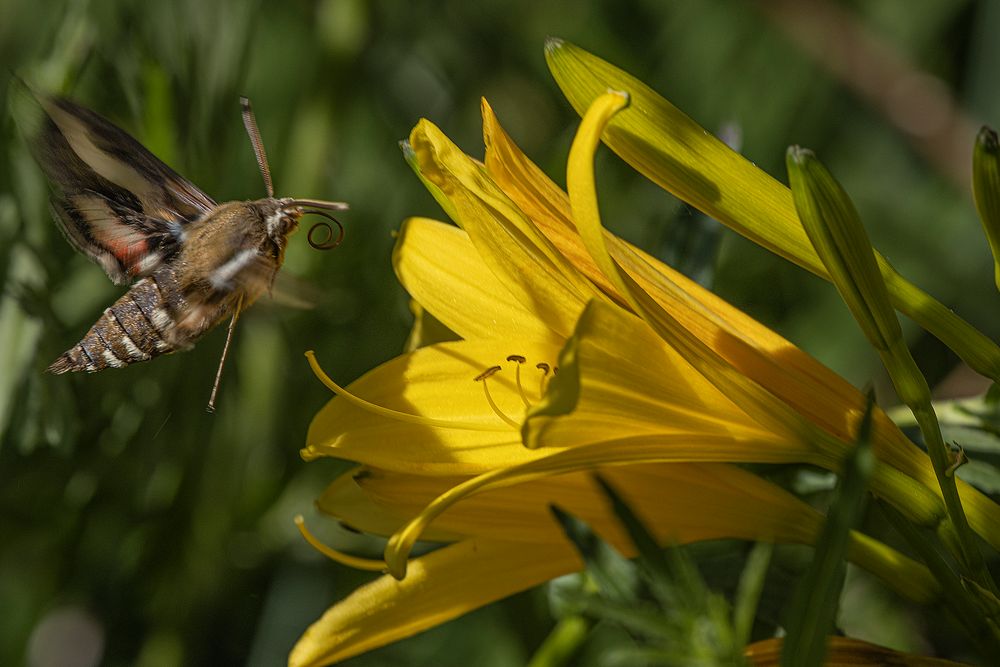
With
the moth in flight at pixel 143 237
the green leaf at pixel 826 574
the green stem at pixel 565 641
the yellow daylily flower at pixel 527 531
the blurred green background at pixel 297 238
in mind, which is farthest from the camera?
the blurred green background at pixel 297 238

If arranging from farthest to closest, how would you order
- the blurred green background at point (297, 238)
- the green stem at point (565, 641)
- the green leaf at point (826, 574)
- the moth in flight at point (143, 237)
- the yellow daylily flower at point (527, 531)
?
1. the blurred green background at point (297, 238)
2. the moth in flight at point (143, 237)
3. the green stem at point (565, 641)
4. the yellow daylily flower at point (527, 531)
5. the green leaf at point (826, 574)

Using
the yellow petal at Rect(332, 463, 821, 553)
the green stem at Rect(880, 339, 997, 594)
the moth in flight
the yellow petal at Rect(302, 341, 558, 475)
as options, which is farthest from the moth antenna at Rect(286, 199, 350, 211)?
the green stem at Rect(880, 339, 997, 594)

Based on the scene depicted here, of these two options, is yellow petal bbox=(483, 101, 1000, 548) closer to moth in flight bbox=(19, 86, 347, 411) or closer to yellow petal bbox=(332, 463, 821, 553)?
yellow petal bbox=(332, 463, 821, 553)

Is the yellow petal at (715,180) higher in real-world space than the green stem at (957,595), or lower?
higher

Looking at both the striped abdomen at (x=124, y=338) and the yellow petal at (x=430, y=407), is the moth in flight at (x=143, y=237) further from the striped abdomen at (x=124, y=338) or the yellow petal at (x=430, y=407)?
the yellow petal at (x=430, y=407)

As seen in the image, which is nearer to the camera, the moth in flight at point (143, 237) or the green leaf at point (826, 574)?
→ the green leaf at point (826, 574)

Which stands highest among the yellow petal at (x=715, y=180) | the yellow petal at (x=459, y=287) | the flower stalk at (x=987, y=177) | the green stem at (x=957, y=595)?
the flower stalk at (x=987, y=177)

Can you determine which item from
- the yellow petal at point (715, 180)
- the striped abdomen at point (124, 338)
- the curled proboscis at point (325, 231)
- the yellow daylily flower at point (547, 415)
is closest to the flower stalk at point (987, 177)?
the yellow petal at point (715, 180)

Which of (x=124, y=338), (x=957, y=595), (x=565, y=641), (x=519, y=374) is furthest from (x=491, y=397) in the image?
(x=124, y=338)

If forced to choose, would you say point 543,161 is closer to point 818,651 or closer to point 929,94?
point 929,94

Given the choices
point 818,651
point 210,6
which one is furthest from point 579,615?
point 210,6
